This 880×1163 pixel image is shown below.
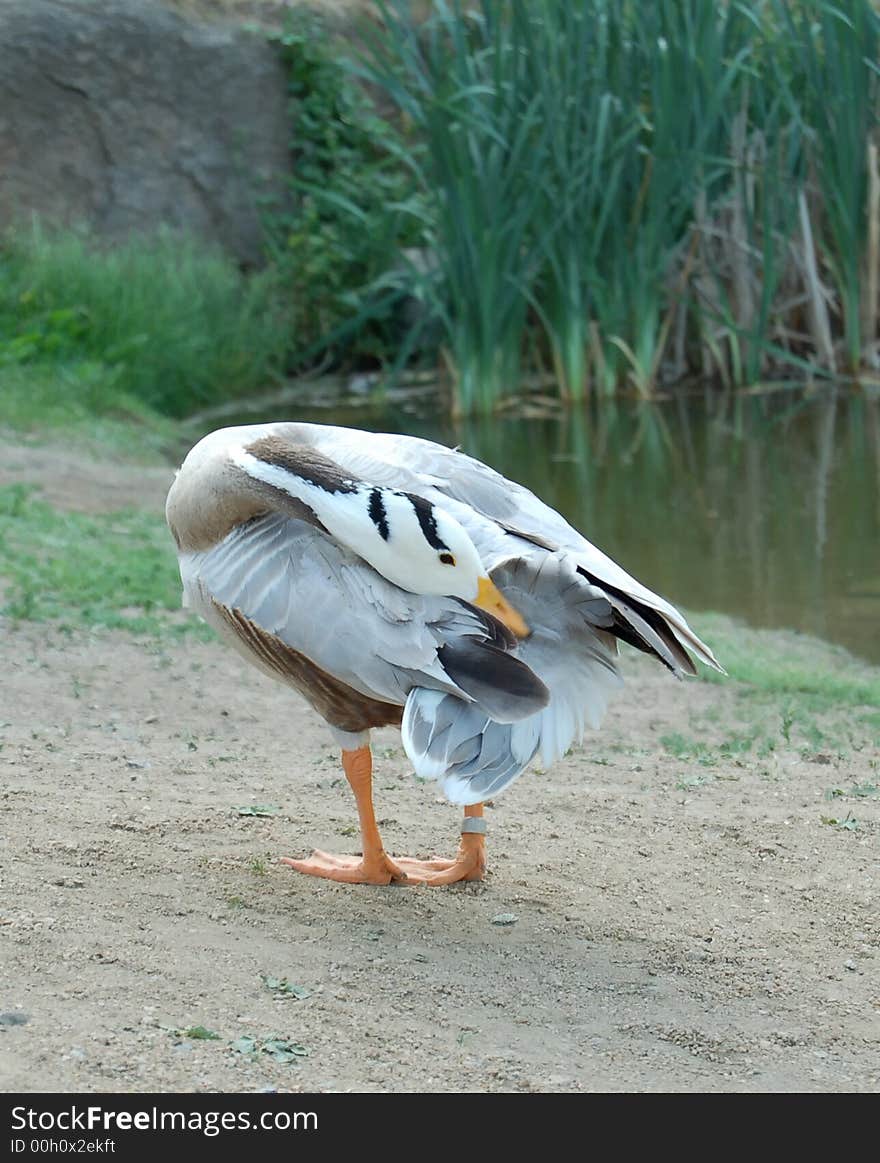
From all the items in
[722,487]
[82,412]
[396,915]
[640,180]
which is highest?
[640,180]

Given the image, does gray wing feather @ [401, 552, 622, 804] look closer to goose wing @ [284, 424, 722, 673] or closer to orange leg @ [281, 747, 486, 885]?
goose wing @ [284, 424, 722, 673]

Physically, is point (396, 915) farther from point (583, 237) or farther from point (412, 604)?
point (583, 237)

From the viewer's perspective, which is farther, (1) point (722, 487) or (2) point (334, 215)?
(2) point (334, 215)

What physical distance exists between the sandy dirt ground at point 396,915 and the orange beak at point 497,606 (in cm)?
73

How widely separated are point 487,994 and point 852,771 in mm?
2069

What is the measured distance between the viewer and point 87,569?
624 cm

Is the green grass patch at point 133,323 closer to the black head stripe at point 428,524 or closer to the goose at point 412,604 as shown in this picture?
the goose at point 412,604

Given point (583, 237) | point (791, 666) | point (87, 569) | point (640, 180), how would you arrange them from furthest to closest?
point (640, 180), point (583, 237), point (87, 569), point (791, 666)

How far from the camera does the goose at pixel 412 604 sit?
311 centimetres

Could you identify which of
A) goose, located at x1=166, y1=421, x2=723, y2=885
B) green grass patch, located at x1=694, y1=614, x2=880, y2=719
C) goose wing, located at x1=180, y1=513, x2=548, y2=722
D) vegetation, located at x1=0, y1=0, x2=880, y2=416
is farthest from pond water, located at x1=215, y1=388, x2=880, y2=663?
goose wing, located at x1=180, y1=513, x2=548, y2=722

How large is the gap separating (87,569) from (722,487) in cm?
482

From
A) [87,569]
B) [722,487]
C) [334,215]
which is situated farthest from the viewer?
[334,215]

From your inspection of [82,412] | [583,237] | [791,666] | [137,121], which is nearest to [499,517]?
[791,666]

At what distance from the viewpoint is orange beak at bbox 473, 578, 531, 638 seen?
3.12m
